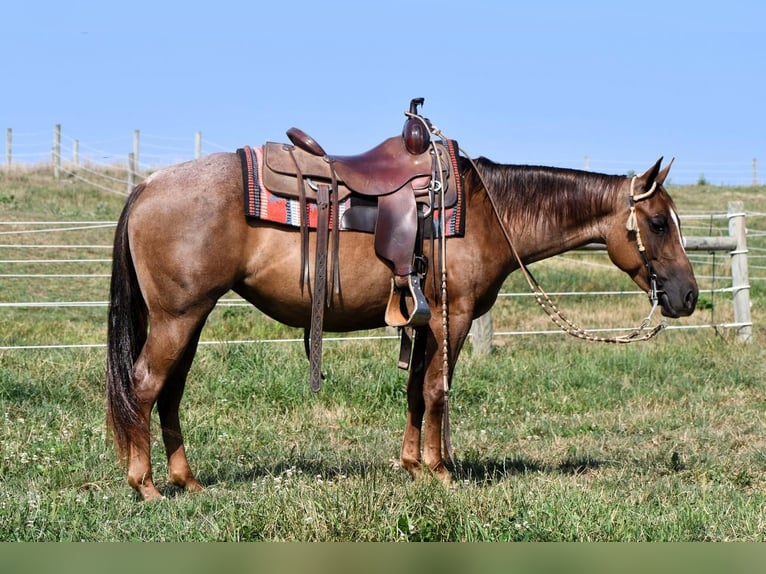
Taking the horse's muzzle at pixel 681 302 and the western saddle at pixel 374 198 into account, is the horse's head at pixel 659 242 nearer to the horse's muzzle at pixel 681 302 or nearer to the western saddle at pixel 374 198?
the horse's muzzle at pixel 681 302

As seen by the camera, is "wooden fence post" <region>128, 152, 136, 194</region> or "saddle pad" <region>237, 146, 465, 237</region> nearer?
"saddle pad" <region>237, 146, 465, 237</region>

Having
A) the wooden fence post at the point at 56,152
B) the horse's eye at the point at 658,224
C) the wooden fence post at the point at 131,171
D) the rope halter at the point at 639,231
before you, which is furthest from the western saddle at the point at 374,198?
the wooden fence post at the point at 56,152

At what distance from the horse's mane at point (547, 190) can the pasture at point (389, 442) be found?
1.71m

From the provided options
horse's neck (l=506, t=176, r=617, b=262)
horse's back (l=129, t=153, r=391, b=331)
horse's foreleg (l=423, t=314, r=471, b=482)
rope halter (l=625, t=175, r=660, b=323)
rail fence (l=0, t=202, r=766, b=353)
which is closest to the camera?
horse's back (l=129, t=153, r=391, b=331)

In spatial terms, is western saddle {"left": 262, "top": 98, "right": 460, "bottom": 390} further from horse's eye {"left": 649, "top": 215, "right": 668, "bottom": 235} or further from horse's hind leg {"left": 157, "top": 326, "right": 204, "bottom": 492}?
horse's eye {"left": 649, "top": 215, "right": 668, "bottom": 235}

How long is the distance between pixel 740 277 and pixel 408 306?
23.6ft

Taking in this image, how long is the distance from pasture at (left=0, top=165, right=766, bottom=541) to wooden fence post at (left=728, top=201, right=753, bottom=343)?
0.23 metres

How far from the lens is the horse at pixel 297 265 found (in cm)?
516

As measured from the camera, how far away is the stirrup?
521cm

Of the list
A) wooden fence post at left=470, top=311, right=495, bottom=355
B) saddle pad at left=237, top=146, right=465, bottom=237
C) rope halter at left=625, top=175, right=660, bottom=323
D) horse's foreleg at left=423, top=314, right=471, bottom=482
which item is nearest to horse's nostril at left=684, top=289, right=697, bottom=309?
rope halter at left=625, top=175, right=660, bottom=323

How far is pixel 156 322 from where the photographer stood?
5184 millimetres

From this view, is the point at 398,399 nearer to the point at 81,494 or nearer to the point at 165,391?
the point at 165,391

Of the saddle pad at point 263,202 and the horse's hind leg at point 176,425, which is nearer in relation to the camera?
the saddle pad at point 263,202

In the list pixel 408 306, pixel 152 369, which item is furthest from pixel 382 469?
pixel 152 369
